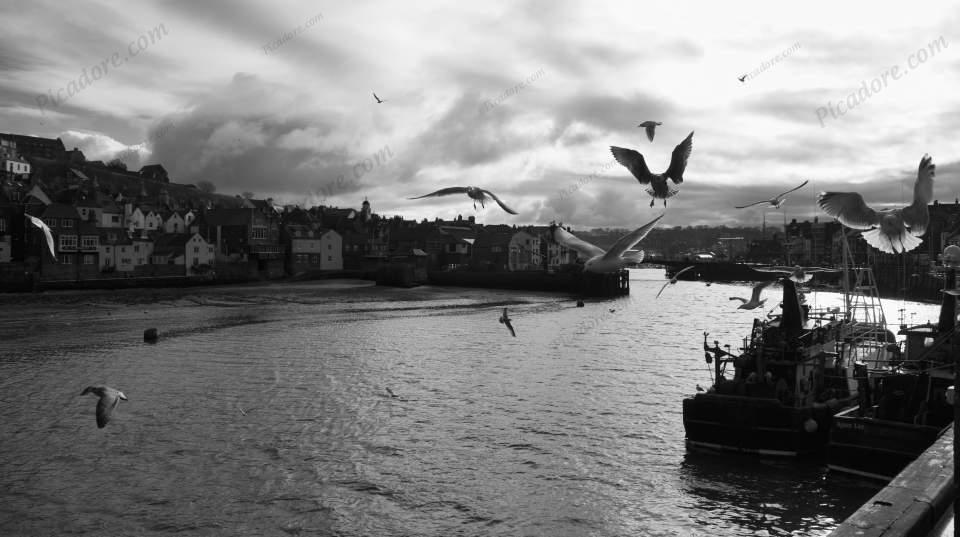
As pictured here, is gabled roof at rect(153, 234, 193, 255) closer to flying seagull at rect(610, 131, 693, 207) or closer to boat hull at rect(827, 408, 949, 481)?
boat hull at rect(827, 408, 949, 481)

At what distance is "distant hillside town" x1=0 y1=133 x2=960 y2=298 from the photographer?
97125mm

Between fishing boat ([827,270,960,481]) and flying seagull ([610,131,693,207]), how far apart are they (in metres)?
10.7

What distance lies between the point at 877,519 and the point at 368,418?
2194cm

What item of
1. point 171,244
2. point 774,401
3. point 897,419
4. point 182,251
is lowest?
point 897,419

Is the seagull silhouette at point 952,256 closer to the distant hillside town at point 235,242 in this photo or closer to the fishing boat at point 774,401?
the fishing boat at point 774,401

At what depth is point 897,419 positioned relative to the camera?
A: 2028 centimetres

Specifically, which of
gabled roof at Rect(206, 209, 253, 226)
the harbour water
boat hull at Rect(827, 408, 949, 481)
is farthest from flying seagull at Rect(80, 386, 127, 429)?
gabled roof at Rect(206, 209, 253, 226)

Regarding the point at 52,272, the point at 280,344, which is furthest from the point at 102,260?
the point at 280,344

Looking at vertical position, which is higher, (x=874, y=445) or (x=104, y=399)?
(x=104, y=399)

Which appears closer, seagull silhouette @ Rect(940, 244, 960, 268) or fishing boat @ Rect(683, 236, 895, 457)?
seagull silhouette @ Rect(940, 244, 960, 268)

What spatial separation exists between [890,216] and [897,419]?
344 inches

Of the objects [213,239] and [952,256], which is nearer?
[952,256]

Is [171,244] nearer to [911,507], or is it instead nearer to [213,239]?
[213,239]

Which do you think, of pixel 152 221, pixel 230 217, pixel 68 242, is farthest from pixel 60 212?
pixel 230 217
